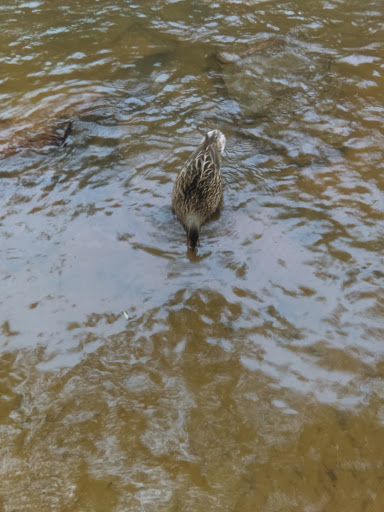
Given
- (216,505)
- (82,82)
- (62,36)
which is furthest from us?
(62,36)

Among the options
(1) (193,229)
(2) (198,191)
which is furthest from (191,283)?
(2) (198,191)

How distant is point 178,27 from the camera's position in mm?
9703

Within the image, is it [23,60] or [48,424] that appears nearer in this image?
[48,424]

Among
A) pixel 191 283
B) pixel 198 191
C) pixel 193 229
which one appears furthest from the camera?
pixel 198 191

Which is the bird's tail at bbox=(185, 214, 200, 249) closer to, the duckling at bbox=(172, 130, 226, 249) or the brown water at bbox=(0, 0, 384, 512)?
the duckling at bbox=(172, 130, 226, 249)

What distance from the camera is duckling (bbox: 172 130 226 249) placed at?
5443mm

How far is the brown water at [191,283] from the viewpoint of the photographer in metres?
3.50

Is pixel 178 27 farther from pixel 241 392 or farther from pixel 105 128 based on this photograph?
pixel 241 392

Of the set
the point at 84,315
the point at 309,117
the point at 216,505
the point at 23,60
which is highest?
the point at 23,60

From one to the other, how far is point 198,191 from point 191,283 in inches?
48.8

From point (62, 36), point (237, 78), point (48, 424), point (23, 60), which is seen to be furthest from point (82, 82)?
point (48, 424)

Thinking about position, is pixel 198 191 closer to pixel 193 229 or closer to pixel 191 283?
pixel 193 229

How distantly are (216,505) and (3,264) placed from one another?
334 cm

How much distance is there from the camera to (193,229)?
525 centimetres
